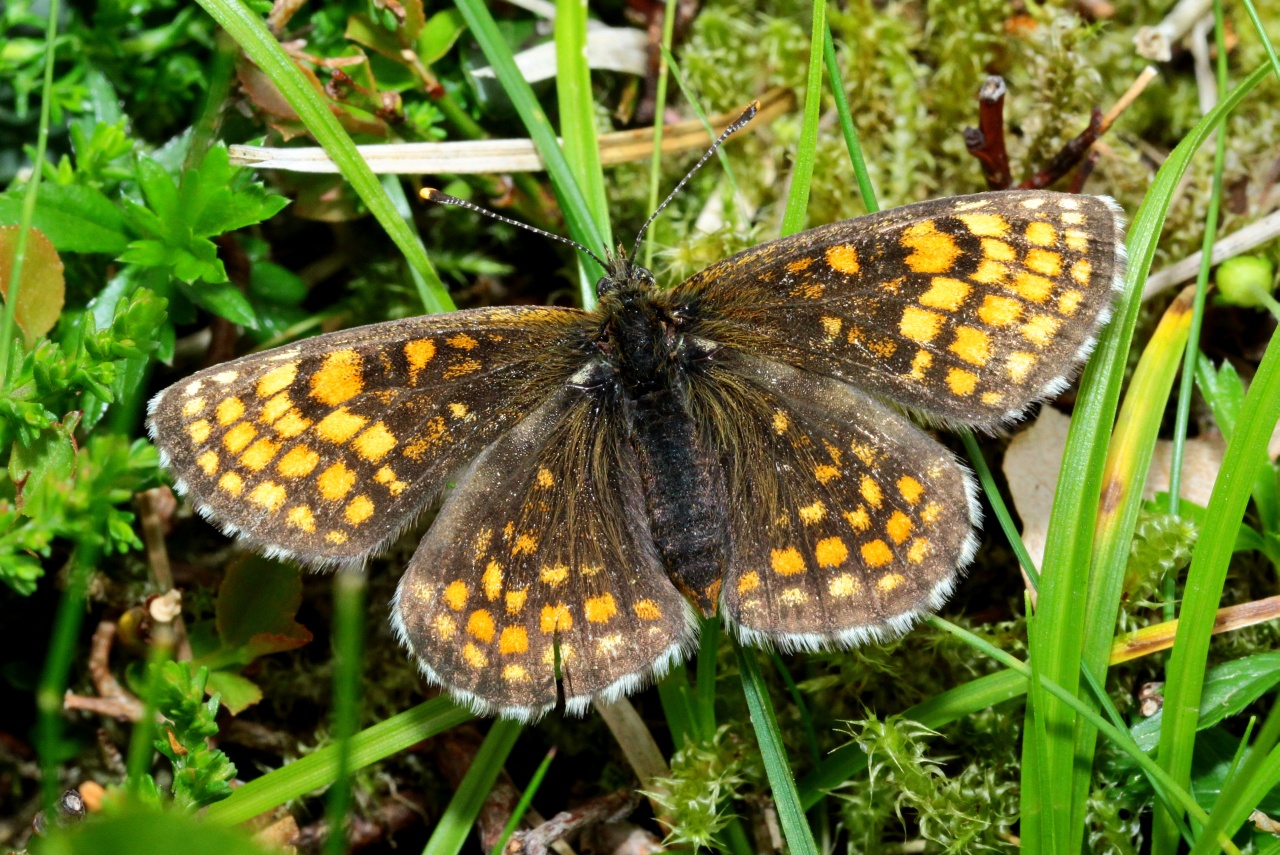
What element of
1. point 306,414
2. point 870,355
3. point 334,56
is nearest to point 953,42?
point 870,355

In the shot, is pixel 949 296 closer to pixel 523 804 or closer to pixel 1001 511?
pixel 1001 511

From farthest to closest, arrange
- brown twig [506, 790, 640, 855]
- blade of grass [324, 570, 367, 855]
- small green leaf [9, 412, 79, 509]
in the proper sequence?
1. brown twig [506, 790, 640, 855]
2. small green leaf [9, 412, 79, 509]
3. blade of grass [324, 570, 367, 855]

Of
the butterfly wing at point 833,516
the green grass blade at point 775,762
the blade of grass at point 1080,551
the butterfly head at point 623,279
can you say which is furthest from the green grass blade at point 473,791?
the blade of grass at point 1080,551

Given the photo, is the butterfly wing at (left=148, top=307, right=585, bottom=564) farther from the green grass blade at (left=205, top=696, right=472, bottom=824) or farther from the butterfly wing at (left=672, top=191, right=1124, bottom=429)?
the butterfly wing at (left=672, top=191, right=1124, bottom=429)

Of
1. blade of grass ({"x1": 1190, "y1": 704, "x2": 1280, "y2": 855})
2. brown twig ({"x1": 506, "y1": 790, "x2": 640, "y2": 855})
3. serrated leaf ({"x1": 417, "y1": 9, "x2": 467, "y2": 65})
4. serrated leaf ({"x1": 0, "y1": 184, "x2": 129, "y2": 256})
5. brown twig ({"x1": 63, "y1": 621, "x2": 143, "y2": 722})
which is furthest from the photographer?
serrated leaf ({"x1": 417, "y1": 9, "x2": 467, "y2": 65})

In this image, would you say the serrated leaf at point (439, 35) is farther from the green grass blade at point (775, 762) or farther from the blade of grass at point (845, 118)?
the green grass blade at point (775, 762)

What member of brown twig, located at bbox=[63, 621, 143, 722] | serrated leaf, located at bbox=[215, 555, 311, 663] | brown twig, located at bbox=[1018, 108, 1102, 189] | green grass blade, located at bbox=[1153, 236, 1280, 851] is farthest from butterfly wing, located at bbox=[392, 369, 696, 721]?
brown twig, located at bbox=[1018, 108, 1102, 189]

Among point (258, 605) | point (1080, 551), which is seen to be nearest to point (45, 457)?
point (258, 605)
